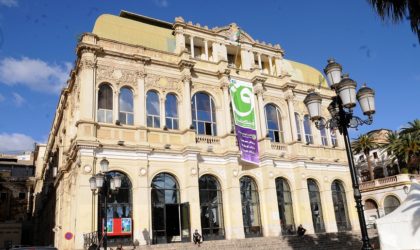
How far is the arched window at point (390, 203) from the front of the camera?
40844 mm

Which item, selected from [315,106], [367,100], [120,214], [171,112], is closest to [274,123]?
[171,112]

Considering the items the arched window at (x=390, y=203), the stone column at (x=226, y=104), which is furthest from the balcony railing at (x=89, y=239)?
the arched window at (x=390, y=203)

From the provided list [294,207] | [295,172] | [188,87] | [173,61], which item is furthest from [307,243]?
[173,61]

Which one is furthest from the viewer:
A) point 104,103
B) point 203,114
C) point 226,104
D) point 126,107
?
point 226,104

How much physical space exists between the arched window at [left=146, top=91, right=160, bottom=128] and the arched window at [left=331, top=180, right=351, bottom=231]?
630 inches

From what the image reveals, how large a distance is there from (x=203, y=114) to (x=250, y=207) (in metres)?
7.27

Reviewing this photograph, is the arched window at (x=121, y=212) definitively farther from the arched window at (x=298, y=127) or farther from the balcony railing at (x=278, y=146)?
the arched window at (x=298, y=127)

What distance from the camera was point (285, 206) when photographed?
1126 inches

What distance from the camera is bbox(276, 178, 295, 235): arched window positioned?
28.0m

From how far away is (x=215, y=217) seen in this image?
83.5ft

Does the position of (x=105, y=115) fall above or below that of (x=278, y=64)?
below

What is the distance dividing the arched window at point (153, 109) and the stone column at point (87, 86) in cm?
354

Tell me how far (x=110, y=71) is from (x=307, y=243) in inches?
657

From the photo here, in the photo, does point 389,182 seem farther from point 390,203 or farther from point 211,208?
point 211,208
